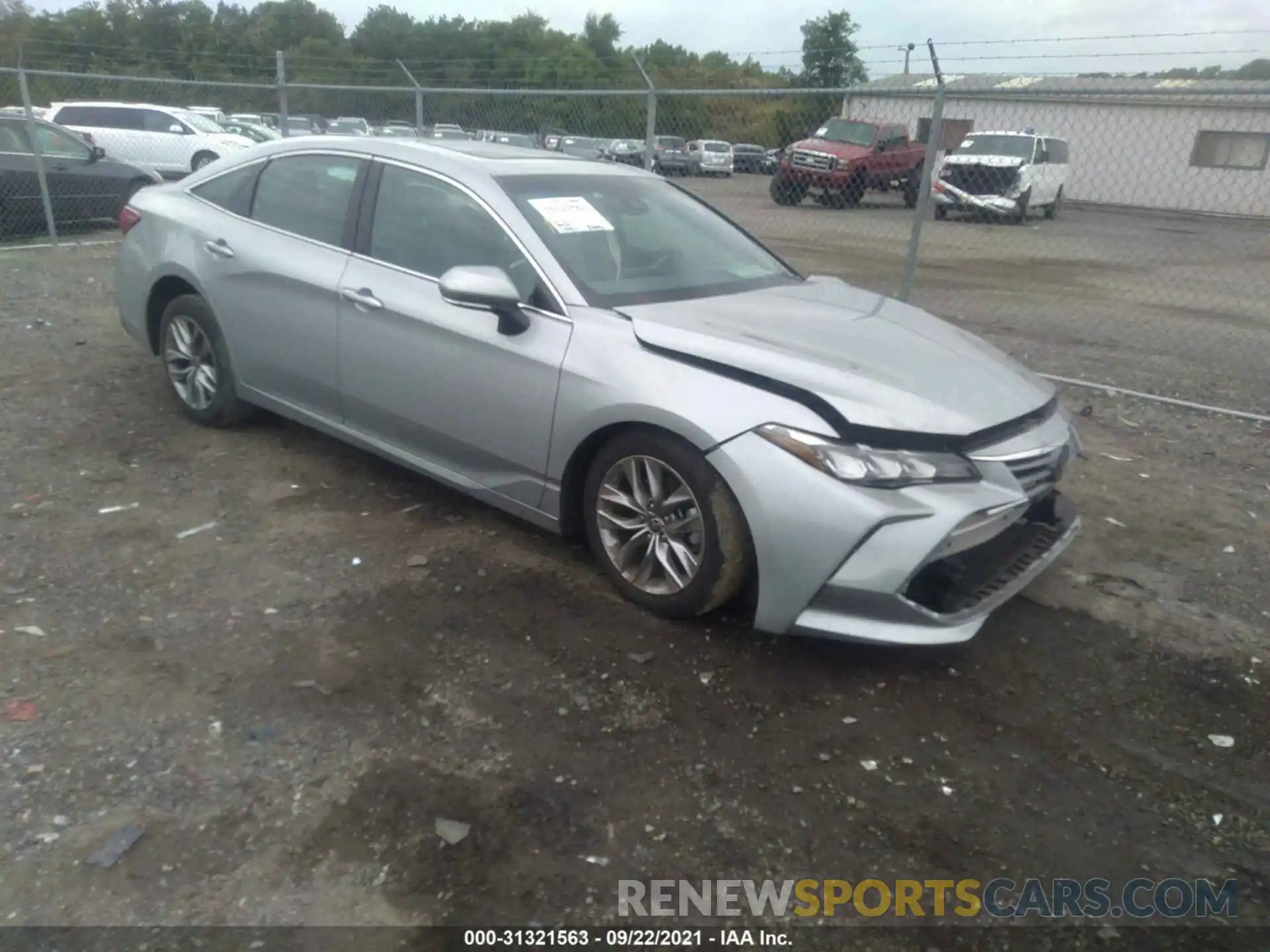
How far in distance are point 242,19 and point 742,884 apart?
140 ft

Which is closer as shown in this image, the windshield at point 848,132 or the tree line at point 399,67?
the tree line at point 399,67

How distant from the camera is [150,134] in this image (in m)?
19.9

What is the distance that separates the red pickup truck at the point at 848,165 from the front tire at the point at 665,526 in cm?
650

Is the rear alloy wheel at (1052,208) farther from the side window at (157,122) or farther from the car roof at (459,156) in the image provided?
the side window at (157,122)

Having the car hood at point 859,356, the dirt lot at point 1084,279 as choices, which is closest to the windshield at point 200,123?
the dirt lot at point 1084,279

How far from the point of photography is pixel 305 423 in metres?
4.79

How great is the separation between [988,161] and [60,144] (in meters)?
16.3

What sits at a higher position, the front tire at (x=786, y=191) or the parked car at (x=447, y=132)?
the parked car at (x=447, y=132)

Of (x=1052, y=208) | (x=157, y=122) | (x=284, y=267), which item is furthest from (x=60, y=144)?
(x=1052, y=208)

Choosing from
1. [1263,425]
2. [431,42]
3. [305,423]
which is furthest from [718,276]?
[431,42]

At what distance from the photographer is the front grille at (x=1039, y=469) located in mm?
3473

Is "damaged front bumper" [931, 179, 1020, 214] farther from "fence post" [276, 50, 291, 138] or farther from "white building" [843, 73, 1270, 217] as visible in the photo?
"white building" [843, 73, 1270, 217]

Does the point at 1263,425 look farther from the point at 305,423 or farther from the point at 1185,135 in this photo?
the point at 1185,135

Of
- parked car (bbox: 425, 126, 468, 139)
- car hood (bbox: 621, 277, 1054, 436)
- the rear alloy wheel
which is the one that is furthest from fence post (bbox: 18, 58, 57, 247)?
the rear alloy wheel
